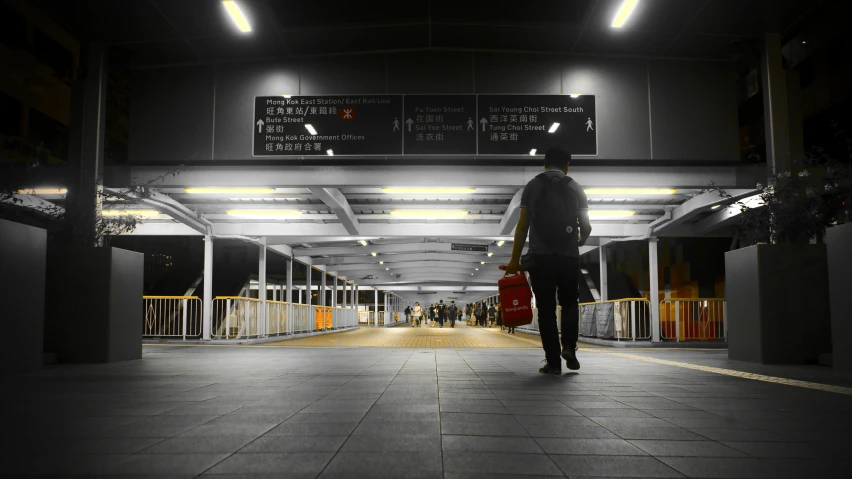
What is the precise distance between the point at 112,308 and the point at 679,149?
9.38 m

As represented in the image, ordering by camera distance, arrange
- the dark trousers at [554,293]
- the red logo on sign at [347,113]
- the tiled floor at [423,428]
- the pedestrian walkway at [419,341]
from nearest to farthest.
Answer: the tiled floor at [423,428] < the dark trousers at [554,293] < the red logo on sign at [347,113] < the pedestrian walkway at [419,341]

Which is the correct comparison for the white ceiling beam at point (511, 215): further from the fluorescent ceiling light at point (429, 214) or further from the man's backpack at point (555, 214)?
the man's backpack at point (555, 214)

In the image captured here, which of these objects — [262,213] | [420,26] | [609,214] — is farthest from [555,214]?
[262,213]

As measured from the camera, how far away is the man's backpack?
562 cm

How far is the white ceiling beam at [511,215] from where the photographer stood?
46.2 feet

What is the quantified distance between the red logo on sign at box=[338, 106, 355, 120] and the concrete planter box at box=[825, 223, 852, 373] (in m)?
7.50

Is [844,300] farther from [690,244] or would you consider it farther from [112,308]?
[690,244]

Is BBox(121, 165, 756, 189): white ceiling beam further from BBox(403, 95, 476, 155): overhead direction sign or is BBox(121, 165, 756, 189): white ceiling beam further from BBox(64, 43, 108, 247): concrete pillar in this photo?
BBox(64, 43, 108, 247): concrete pillar

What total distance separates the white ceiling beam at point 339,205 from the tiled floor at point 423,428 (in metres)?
8.13

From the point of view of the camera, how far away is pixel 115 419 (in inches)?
125

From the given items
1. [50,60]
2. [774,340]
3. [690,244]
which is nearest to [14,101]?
[50,60]

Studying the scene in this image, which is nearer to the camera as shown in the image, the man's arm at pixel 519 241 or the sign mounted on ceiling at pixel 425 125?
the man's arm at pixel 519 241

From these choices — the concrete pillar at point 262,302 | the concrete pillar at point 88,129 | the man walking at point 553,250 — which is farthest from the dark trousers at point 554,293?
the concrete pillar at point 262,302

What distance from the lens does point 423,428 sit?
2.91 meters
